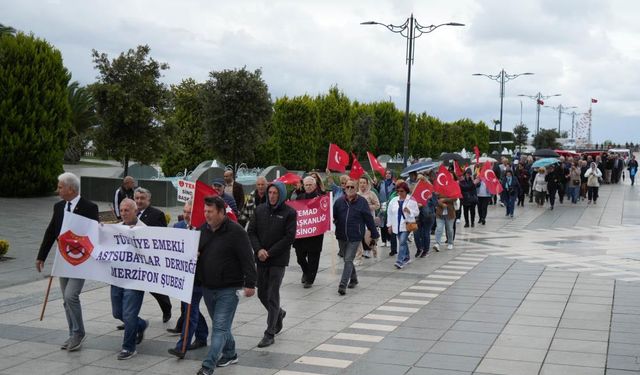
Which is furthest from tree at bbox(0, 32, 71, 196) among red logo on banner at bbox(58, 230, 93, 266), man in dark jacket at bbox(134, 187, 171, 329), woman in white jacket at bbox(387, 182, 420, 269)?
red logo on banner at bbox(58, 230, 93, 266)

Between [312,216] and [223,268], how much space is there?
4999 millimetres

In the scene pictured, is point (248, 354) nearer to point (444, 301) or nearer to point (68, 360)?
point (68, 360)

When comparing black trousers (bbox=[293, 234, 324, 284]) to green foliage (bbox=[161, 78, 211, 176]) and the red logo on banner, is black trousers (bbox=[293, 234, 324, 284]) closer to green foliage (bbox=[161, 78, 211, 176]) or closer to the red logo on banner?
the red logo on banner

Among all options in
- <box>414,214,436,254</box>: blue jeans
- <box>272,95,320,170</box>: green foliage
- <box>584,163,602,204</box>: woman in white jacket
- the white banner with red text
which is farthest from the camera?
<box>272,95,320,170</box>: green foliage

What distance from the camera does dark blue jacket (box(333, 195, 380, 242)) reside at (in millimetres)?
12297

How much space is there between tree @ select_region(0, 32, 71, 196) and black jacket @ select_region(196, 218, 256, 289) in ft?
68.5

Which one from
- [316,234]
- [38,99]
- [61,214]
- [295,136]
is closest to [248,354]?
[61,214]

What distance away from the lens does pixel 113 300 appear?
29.3ft

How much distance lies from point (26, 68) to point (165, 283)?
68.1ft

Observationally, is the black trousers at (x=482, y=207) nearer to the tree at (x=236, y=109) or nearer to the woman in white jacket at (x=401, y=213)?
the woman in white jacket at (x=401, y=213)

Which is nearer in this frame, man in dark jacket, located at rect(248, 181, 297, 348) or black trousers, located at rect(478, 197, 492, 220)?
man in dark jacket, located at rect(248, 181, 297, 348)

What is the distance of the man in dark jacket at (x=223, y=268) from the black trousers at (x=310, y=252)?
478 cm

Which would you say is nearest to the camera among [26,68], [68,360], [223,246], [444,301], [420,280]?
[223,246]

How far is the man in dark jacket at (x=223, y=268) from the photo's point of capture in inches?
301
